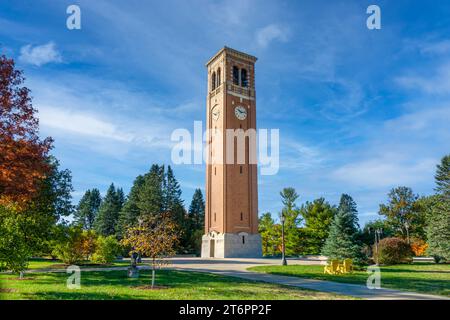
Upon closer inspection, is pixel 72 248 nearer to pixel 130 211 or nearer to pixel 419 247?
pixel 130 211

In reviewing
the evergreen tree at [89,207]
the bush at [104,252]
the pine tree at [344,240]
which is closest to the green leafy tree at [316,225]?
the pine tree at [344,240]

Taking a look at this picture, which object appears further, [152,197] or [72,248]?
[152,197]

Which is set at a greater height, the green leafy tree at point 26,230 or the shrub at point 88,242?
the green leafy tree at point 26,230

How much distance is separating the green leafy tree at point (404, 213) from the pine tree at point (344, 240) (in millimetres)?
41524

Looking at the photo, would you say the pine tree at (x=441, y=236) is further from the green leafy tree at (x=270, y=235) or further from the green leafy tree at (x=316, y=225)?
the green leafy tree at (x=270, y=235)

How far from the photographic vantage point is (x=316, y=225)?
4656 cm

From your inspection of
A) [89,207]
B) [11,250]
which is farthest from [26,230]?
[89,207]

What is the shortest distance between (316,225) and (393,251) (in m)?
19.2

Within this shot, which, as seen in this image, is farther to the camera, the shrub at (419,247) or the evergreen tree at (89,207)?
the evergreen tree at (89,207)

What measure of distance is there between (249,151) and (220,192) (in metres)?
6.76

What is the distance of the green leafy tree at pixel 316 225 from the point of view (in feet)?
152

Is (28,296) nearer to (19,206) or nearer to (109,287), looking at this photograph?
(109,287)

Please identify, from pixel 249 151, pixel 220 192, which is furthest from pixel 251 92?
pixel 220 192
